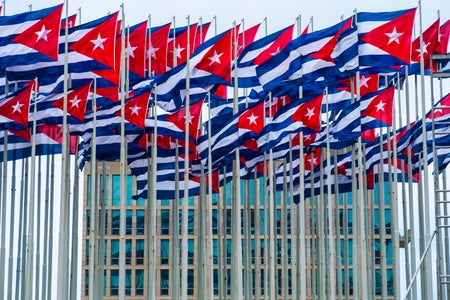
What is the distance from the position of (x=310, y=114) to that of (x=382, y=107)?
334cm

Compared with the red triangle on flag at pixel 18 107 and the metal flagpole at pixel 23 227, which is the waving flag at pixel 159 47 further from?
the red triangle on flag at pixel 18 107

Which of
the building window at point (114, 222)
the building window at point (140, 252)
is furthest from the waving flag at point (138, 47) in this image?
the building window at point (140, 252)

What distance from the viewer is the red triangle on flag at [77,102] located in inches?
1674

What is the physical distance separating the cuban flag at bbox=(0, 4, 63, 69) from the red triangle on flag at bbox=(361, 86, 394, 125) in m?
12.4

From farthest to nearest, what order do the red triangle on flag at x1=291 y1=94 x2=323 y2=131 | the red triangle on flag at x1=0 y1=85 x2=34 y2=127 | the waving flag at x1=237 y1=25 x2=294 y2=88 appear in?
the waving flag at x1=237 y1=25 x2=294 y2=88 < the red triangle on flag at x1=291 y1=94 x2=323 y2=131 < the red triangle on flag at x1=0 y1=85 x2=34 y2=127

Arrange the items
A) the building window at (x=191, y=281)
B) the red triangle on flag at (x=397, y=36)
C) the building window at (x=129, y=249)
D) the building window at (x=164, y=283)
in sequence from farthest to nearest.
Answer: the building window at (x=191, y=281)
the building window at (x=164, y=283)
the building window at (x=129, y=249)
the red triangle on flag at (x=397, y=36)

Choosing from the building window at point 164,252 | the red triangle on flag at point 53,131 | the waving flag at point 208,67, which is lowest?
the building window at point 164,252

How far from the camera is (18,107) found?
138 ft

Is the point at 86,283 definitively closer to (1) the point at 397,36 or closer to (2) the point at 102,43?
Result: (2) the point at 102,43

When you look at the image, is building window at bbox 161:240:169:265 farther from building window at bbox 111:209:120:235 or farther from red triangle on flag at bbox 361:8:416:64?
red triangle on flag at bbox 361:8:416:64

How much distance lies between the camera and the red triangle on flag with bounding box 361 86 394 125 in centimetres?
4119

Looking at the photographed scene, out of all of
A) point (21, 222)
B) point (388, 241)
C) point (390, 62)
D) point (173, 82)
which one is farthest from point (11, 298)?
point (388, 241)

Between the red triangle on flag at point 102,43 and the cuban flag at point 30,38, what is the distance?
1.54 m

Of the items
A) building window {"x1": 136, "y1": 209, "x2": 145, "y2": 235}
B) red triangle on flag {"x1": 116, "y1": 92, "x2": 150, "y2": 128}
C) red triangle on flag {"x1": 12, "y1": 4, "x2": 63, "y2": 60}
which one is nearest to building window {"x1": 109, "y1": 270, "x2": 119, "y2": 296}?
building window {"x1": 136, "y1": 209, "x2": 145, "y2": 235}
